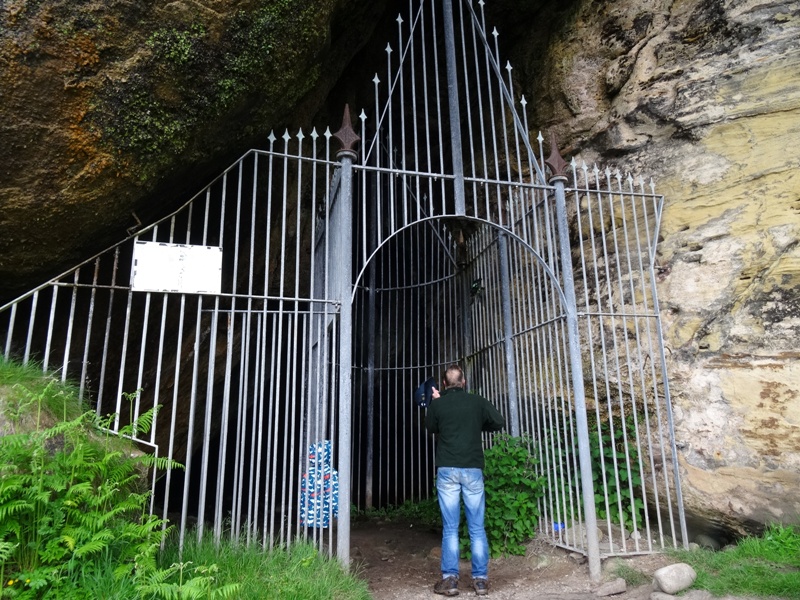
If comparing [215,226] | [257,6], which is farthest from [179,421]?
[257,6]

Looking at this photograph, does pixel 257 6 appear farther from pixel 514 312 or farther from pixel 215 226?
pixel 514 312

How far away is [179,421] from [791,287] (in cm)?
611

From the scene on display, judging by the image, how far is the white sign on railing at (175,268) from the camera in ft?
13.8

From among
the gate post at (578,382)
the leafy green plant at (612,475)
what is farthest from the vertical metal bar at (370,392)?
the gate post at (578,382)

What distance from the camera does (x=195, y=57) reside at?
14.1ft

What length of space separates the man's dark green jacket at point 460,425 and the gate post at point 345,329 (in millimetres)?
806

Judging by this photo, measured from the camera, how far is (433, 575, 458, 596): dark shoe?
4.55m

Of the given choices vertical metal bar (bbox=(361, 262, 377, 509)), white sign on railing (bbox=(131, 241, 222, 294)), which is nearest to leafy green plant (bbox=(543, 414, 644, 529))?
white sign on railing (bbox=(131, 241, 222, 294))

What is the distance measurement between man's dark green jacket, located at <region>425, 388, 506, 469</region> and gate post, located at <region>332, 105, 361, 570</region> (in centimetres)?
81

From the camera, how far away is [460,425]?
15.7 feet

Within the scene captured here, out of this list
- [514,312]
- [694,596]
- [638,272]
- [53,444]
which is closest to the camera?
[53,444]

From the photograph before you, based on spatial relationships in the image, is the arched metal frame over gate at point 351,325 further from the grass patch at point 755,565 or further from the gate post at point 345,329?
the grass patch at point 755,565

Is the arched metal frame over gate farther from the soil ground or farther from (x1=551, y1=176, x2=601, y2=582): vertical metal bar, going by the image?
the soil ground

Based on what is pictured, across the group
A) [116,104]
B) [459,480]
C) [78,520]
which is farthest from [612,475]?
[116,104]
